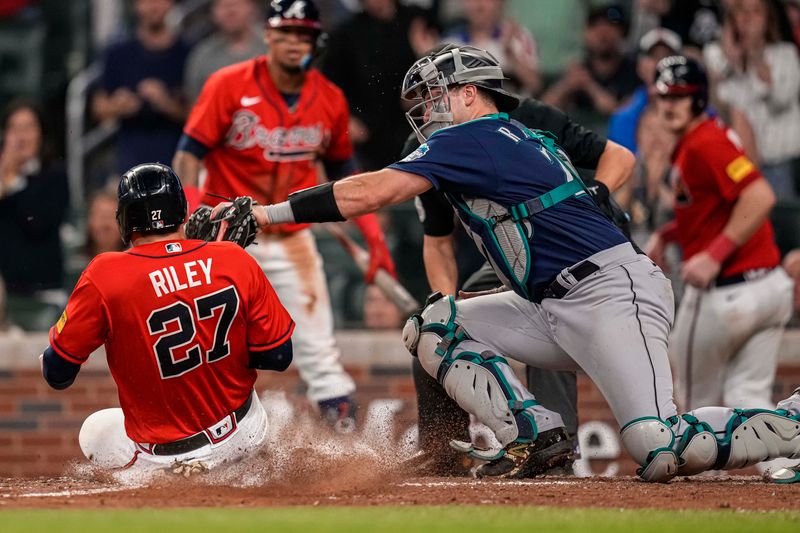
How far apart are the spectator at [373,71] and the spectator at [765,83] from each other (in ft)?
7.71

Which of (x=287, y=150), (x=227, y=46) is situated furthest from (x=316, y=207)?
(x=227, y=46)

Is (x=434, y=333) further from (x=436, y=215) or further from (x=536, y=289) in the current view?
(x=436, y=215)

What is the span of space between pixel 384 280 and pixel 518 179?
9.51 ft

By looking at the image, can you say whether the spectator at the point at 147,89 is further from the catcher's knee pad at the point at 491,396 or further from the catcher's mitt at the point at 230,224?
the catcher's knee pad at the point at 491,396

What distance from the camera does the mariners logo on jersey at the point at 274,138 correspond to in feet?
25.7

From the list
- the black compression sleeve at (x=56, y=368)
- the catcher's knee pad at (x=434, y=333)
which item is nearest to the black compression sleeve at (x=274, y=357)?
the catcher's knee pad at (x=434, y=333)

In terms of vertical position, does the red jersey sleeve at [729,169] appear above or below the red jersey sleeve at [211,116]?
below

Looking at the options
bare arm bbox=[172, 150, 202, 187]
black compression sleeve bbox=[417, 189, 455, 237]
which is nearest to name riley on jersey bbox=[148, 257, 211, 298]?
black compression sleeve bbox=[417, 189, 455, 237]

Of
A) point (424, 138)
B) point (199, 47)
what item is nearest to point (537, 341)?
point (424, 138)

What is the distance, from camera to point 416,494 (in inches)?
208

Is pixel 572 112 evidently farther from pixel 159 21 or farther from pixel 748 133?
pixel 159 21

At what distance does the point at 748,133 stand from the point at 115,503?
6269 mm

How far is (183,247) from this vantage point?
17.7 feet

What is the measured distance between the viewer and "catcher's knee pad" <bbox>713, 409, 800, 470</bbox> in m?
5.48
